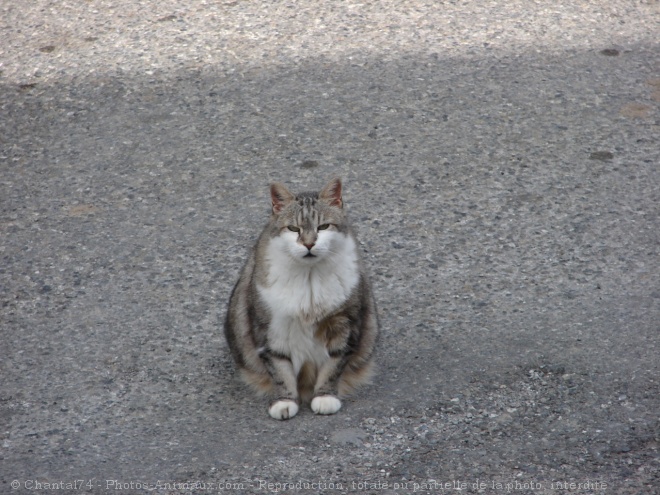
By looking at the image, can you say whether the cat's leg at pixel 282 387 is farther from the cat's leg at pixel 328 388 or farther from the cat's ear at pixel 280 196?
the cat's ear at pixel 280 196

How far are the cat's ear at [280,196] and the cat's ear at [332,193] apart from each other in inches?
5.6

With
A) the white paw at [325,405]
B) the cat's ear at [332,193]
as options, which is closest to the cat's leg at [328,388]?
the white paw at [325,405]

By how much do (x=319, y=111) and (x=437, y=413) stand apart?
3012 millimetres

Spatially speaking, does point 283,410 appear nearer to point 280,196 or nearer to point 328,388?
point 328,388

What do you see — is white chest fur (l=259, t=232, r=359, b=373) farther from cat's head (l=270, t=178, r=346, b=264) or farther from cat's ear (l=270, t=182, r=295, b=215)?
cat's ear (l=270, t=182, r=295, b=215)

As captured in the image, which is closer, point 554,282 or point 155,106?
point 554,282

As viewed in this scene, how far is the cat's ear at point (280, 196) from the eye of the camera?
3.78m

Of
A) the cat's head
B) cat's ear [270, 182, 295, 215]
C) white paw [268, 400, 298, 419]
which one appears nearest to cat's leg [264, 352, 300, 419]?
white paw [268, 400, 298, 419]

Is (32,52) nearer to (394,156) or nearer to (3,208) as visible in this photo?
(3,208)

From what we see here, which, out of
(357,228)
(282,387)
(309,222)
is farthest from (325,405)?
(357,228)

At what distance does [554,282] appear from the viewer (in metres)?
4.59

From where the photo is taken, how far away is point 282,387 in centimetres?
372

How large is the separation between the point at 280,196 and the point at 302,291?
1.45ft

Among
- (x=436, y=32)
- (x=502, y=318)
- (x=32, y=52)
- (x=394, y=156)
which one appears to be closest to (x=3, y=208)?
(x=32, y=52)
